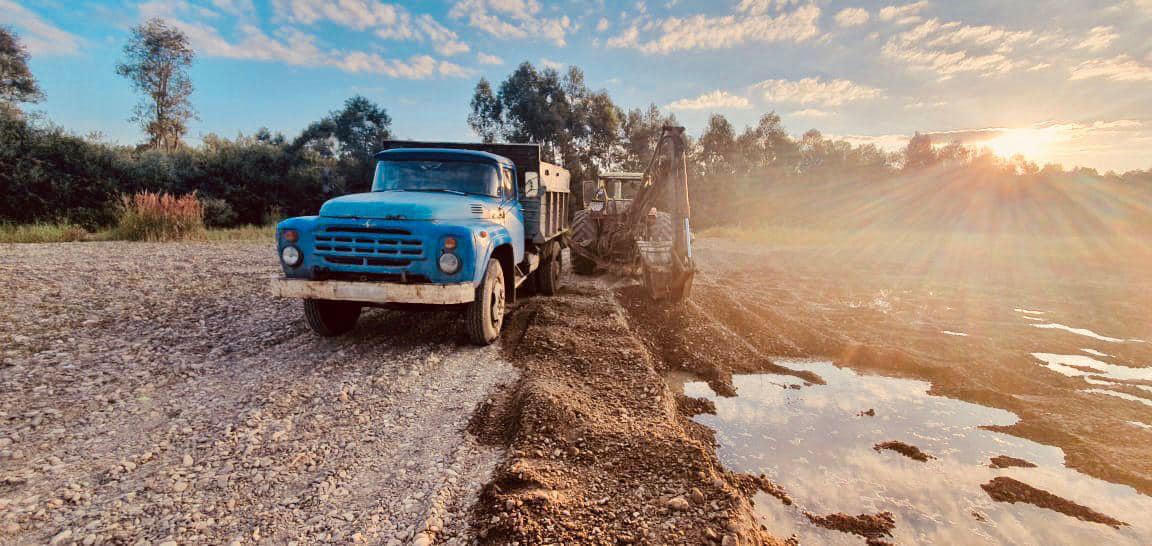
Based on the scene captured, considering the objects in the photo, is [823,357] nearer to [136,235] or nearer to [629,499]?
[629,499]

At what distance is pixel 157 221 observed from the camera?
513 inches

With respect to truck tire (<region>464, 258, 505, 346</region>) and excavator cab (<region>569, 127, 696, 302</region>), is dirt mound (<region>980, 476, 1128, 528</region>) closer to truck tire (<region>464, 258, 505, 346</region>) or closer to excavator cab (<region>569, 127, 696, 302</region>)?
truck tire (<region>464, 258, 505, 346</region>)

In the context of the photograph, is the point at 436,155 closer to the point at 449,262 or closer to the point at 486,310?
the point at 449,262

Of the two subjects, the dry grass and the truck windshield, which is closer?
the truck windshield

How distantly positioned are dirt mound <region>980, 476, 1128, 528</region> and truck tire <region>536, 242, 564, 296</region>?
20.5ft

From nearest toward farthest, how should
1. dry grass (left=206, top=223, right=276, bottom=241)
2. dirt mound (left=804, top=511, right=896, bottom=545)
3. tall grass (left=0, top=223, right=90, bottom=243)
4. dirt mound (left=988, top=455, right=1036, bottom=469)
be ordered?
1. dirt mound (left=804, top=511, right=896, bottom=545)
2. dirt mound (left=988, top=455, right=1036, bottom=469)
3. tall grass (left=0, top=223, right=90, bottom=243)
4. dry grass (left=206, top=223, right=276, bottom=241)

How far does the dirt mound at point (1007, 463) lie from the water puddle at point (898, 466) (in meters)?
0.04

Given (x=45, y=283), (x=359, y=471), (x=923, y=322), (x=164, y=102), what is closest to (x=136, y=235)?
(x=45, y=283)

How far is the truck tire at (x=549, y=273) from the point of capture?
27.7 ft

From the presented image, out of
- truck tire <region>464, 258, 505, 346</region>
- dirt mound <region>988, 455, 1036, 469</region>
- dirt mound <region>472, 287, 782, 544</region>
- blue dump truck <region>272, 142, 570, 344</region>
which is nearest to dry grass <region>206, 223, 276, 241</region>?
blue dump truck <region>272, 142, 570, 344</region>

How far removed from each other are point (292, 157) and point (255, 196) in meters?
2.69

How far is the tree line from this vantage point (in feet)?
54.4

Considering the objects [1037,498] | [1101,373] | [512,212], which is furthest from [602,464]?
[1101,373]

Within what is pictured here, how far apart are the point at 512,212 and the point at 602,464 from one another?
165 inches
